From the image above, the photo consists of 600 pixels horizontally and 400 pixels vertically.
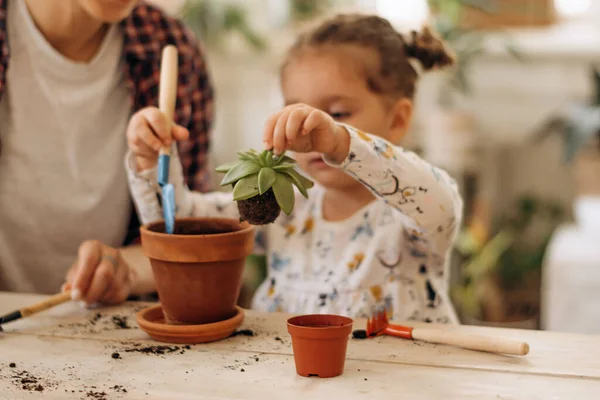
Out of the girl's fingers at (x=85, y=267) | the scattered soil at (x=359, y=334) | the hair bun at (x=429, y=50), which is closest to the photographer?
the scattered soil at (x=359, y=334)

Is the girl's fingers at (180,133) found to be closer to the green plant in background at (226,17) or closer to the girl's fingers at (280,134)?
the girl's fingers at (280,134)

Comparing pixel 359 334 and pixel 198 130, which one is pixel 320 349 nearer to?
pixel 359 334

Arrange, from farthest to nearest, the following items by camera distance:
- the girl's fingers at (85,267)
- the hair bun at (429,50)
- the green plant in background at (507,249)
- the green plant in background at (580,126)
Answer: the green plant in background at (507,249)
the green plant in background at (580,126)
the hair bun at (429,50)
the girl's fingers at (85,267)

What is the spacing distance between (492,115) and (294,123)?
2.81 metres

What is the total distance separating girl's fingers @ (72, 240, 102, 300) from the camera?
3.93 feet

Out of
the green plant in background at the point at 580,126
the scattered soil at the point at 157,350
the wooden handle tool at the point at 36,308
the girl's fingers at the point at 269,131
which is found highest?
the green plant in background at the point at 580,126

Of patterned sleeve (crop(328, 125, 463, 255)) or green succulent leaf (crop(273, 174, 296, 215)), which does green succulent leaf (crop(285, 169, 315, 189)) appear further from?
patterned sleeve (crop(328, 125, 463, 255))

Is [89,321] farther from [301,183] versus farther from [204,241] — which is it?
[301,183]

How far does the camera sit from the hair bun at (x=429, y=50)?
1.51m

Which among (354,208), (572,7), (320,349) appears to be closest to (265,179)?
(320,349)

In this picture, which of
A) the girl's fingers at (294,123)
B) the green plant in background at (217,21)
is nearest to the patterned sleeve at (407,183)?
the girl's fingers at (294,123)

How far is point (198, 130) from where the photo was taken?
5.82ft

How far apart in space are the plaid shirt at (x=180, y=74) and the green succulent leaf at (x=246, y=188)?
76cm

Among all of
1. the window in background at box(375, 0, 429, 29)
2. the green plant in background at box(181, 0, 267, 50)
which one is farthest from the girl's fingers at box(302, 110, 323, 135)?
the window in background at box(375, 0, 429, 29)
